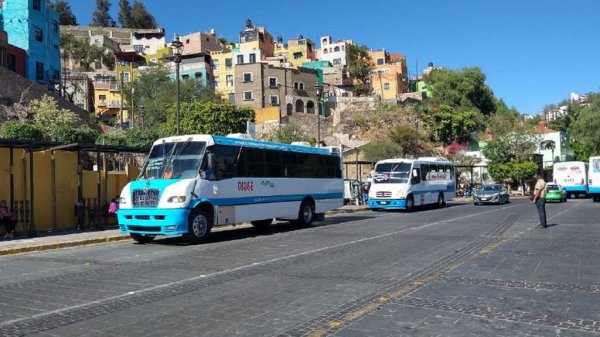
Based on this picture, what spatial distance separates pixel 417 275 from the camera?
9.05 metres

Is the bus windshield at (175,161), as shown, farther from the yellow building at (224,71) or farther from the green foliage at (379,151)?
the yellow building at (224,71)

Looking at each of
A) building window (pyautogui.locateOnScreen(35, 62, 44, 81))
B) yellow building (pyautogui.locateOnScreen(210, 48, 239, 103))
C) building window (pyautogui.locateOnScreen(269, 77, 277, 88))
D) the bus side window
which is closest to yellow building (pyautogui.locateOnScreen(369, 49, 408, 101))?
→ building window (pyautogui.locateOnScreen(269, 77, 277, 88))

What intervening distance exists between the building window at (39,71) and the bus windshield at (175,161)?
150 ft

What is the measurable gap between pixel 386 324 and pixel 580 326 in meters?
2.15

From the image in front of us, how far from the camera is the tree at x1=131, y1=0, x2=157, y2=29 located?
13600cm

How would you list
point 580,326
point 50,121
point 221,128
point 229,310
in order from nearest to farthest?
point 580,326 < point 229,310 < point 50,121 < point 221,128

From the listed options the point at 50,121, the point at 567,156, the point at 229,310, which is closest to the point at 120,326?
the point at 229,310

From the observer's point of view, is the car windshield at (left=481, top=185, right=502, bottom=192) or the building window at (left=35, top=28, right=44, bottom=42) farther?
the building window at (left=35, top=28, right=44, bottom=42)

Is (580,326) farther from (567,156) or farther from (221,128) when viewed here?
(567,156)

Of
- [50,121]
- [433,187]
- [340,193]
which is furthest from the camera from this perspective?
[50,121]

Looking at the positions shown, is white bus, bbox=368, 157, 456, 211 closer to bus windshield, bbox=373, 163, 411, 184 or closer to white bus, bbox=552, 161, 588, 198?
bus windshield, bbox=373, 163, 411, 184

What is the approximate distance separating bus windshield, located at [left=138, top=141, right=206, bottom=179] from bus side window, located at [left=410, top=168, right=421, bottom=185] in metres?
17.1

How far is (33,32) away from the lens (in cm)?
5297

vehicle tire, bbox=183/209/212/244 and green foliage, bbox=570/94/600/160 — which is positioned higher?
green foliage, bbox=570/94/600/160
